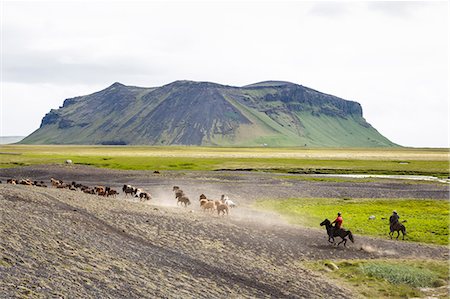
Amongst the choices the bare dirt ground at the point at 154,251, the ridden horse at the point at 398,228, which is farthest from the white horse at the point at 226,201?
the ridden horse at the point at 398,228

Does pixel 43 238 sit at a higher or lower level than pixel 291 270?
higher

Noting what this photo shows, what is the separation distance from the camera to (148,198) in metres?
Result: 52.2

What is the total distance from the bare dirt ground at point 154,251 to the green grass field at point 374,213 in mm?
3382

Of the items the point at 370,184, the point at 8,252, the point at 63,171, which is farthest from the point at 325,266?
the point at 63,171

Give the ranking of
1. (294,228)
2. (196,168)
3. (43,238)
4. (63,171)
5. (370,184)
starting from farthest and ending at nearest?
(196,168) < (63,171) < (370,184) < (294,228) < (43,238)

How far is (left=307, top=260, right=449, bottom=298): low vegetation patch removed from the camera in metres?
24.5

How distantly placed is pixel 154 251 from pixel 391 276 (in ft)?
46.2

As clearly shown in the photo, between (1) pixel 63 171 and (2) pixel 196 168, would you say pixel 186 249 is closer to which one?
(1) pixel 63 171

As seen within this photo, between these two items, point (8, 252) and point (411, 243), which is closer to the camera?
point (8, 252)

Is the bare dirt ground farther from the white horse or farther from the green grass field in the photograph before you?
the green grass field

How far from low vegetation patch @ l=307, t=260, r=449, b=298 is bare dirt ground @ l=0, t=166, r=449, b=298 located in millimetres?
1488

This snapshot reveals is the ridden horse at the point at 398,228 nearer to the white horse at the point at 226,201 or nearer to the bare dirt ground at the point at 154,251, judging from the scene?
the bare dirt ground at the point at 154,251

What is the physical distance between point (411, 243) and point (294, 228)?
373 inches

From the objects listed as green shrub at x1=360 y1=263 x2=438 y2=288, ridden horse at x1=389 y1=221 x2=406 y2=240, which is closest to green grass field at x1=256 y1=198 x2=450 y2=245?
ridden horse at x1=389 y1=221 x2=406 y2=240
